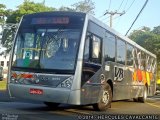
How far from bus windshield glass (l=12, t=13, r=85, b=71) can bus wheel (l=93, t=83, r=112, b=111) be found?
2341 mm

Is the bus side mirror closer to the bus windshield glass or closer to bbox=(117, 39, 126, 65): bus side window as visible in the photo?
the bus windshield glass

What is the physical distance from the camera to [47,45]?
1234 cm

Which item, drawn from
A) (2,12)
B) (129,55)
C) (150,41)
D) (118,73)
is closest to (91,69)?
(118,73)

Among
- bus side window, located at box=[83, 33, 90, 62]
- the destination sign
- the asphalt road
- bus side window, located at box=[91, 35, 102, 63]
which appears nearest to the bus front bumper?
the asphalt road

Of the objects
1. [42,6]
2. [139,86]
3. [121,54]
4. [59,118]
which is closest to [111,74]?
[121,54]

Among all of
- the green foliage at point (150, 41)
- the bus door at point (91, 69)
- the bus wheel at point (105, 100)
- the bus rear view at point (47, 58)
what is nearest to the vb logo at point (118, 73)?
the bus wheel at point (105, 100)

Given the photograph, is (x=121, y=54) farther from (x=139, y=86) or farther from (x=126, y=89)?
(x=139, y=86)

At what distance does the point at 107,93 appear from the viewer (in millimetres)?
14242

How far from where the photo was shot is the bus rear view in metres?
11.9

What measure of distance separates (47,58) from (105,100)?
302 cm

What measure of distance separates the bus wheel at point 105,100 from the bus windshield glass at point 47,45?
2.34m

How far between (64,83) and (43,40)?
157cm

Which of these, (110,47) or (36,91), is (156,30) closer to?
(110,47)

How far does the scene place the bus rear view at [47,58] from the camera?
38.9 feet
